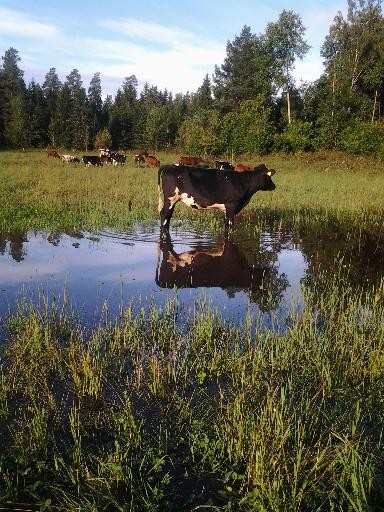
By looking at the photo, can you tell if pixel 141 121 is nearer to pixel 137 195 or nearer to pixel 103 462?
pixel 137 195

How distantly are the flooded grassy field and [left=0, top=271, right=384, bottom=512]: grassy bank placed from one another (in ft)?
0.05

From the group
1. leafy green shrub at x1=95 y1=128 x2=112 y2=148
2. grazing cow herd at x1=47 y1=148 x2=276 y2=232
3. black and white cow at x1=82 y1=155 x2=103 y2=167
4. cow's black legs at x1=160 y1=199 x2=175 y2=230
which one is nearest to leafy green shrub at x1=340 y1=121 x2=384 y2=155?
black and white cow at x1=82 y1=155 x2=103 y2=167

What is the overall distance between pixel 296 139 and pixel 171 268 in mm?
39025

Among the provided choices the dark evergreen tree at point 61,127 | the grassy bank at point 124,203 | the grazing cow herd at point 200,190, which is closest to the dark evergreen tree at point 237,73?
the dark evergreen tree at point 61,127

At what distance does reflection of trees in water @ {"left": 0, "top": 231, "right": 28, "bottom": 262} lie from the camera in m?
9.51

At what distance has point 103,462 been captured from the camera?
3.22 meters

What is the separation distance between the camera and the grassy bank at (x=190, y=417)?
2.97m

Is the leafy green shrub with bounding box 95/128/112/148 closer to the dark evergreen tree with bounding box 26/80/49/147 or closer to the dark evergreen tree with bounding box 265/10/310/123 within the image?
the dark evergreen tree with bounding box 26/80/49/147

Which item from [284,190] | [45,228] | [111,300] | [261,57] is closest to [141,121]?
[261,57]

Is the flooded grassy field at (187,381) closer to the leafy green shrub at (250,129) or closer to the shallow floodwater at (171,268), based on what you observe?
the shallow floodwater at (171,268)

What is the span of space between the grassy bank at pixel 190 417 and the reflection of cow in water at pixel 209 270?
2073 mm

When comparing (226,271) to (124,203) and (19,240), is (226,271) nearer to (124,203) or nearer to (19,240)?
(19,240)

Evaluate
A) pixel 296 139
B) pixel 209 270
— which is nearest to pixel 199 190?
pixel 209 270

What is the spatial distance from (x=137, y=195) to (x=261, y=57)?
38.6 metres
